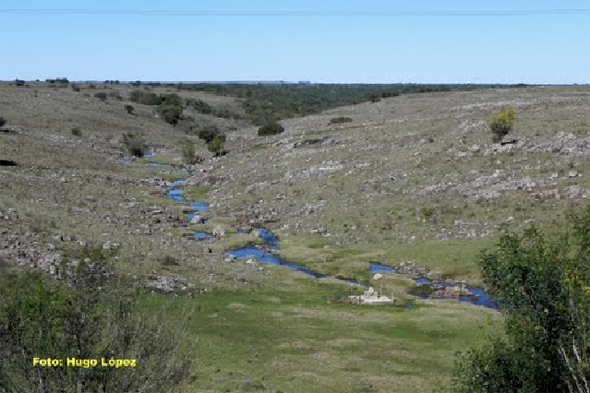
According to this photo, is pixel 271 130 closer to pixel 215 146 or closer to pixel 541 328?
pixel 215 146

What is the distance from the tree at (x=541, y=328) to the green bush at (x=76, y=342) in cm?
1040

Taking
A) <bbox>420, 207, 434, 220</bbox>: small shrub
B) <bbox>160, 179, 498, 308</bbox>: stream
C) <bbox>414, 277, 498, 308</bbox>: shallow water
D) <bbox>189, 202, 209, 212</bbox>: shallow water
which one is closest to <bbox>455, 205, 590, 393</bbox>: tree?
<bbox>160, 179, 498, 308</bbox>: stream

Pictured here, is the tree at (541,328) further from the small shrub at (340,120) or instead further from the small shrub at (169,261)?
the small shrub at (340,120)

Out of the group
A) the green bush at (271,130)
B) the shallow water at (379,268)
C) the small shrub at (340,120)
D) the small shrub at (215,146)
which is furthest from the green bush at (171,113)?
the shallow water at (379,268)

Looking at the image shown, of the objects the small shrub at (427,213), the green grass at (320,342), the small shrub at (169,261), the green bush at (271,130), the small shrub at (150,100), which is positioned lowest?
the green grass at (320,342)

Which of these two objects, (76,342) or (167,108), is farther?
(167,108)

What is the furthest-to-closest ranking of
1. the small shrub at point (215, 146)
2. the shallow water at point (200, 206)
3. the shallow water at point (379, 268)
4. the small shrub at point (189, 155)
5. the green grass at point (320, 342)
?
1. the small shrub at point (215, 146)
2. the small shrub at point (189, 155)
3. the shallow water at point (200, 206)
4. the shallow water at point (379, 268)
5. the green grass at point (320, 342)

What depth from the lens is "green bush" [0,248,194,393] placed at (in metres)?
17.7

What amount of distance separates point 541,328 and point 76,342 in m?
14.2

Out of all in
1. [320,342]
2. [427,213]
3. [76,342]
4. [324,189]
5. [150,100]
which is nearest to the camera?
[76,342]

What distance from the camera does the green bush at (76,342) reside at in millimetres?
17688

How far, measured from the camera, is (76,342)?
725 inches

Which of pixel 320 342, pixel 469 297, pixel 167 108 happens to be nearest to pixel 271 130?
pixel 167 108

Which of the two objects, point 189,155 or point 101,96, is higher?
point 101,96
